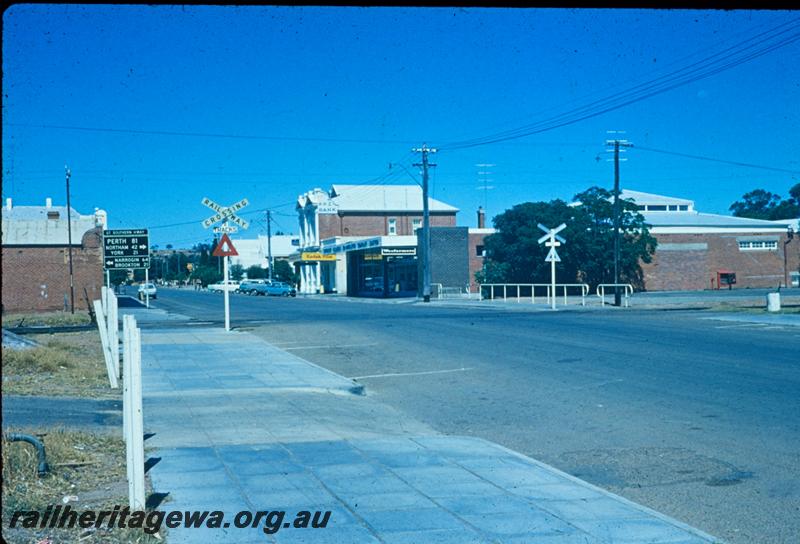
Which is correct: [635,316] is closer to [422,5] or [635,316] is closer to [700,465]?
[700,465]

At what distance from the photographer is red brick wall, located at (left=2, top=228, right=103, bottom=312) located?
48.7m

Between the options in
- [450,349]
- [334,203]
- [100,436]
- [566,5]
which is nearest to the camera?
[566,5]

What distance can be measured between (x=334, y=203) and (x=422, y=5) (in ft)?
261

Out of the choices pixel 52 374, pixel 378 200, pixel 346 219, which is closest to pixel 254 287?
pixel 346 219

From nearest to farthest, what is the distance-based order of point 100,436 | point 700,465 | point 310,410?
point 700,465
point 100,436
point 310,410

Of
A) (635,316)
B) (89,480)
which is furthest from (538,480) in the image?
(635,316)

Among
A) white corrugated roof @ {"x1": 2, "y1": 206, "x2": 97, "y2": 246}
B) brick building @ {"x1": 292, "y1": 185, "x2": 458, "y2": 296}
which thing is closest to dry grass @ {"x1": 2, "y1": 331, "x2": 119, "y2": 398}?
white corrugated roof @ {"x1": 2, "y1": 206, "x2": 97, "y2": 246}

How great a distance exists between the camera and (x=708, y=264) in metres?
60.6

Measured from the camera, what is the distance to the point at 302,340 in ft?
76.1

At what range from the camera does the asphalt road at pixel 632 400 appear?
6.95m

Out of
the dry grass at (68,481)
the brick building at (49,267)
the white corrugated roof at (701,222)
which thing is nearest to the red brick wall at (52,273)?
the brick building at (49,267)

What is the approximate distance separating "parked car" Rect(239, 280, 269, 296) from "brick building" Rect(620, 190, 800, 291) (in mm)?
34471

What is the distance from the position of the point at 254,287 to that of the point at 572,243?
35367 mm

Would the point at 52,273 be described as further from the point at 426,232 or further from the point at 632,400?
the point at 632,400
